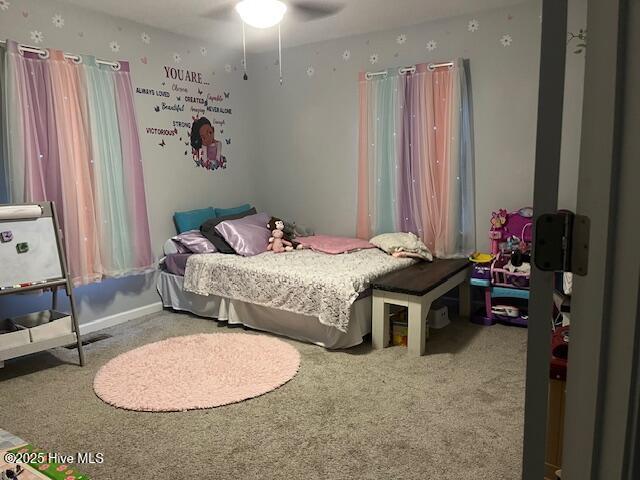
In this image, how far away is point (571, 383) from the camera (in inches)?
30.6

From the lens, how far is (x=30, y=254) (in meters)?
2.88

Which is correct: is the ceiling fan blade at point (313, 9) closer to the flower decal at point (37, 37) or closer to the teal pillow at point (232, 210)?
the flower decal at point (37, 37)

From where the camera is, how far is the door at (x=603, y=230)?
62cm

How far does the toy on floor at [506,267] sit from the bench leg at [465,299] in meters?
0.12

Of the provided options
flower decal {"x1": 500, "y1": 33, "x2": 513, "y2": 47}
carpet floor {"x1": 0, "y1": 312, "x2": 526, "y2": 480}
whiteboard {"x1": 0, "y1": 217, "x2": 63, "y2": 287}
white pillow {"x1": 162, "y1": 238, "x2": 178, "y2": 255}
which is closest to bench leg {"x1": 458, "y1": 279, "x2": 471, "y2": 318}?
carpet floor {"x1": 0, "y1": 312, "x2": 526, "y2": 480}

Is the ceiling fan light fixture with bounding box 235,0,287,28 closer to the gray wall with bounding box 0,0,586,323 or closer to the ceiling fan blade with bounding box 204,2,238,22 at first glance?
the ceiling fan blade with bounding box 204,2,238,22

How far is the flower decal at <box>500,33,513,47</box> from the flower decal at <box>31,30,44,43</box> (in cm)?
319

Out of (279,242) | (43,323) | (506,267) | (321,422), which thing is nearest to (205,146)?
(279,242)

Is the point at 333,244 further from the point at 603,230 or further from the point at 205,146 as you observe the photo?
the point at 603,230

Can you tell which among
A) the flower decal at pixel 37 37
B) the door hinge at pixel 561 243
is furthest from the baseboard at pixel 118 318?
the door hinge at pixel 561 243

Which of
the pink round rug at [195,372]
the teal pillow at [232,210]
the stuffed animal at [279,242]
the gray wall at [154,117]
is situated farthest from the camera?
the teal pillow at [232,210]

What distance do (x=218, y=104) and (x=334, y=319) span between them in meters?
2.52

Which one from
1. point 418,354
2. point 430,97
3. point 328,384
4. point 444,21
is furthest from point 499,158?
point 328,384

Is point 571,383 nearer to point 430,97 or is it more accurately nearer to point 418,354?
point 418,354
